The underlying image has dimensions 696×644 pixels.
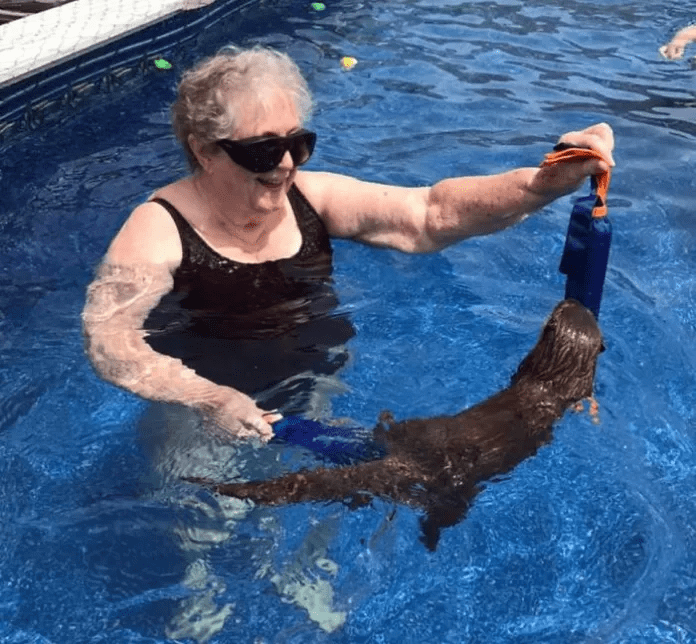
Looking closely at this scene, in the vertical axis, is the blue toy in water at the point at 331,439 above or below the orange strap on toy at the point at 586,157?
below

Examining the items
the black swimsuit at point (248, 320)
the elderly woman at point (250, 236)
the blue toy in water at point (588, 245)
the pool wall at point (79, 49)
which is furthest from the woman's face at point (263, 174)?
the pool wall at point (79, 49)

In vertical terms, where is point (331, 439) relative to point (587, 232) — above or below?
below

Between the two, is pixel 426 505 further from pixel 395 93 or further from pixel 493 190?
pixel 395 93

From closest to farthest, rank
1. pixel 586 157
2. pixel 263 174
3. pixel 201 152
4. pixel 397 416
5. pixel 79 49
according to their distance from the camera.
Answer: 1. pixel 586 157
2. pixel 263 174
3. pixel 201 152
4. pixel 397 416
5. pixel 79 49

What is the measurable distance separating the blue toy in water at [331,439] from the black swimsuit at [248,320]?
1.66ft

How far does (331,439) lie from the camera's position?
373 centimetres

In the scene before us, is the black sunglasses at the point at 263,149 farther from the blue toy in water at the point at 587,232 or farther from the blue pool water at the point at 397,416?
the blue pool water at the point at 397,416

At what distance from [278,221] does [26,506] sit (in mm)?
1607

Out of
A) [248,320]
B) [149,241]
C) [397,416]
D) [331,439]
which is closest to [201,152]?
[149,241]

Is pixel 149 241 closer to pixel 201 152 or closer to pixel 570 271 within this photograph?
pixel 201 152

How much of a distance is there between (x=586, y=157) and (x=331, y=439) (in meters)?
1.35

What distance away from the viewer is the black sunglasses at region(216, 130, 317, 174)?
391cm

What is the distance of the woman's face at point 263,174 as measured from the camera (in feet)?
13.0

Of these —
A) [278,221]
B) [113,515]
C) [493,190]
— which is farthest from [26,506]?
[493,190]
